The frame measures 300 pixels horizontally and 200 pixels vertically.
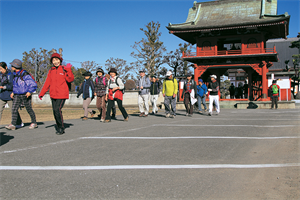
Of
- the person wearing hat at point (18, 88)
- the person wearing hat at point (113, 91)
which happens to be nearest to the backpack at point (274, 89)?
the person wearing hat at point (113, 91)

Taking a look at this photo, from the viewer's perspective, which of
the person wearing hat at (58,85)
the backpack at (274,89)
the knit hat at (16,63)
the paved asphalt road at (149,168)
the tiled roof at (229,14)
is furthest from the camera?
the tiled roof at (229,14)

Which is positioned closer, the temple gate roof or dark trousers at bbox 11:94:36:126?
dark trousers at bbox 11:94:36:126

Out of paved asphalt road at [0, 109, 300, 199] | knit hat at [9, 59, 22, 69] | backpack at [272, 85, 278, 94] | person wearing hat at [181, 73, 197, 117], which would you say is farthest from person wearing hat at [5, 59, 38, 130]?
backpack at [272, 85, 278, 94]

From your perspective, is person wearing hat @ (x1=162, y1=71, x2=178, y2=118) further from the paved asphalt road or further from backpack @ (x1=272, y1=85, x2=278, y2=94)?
backpack @ (x1=272, y1=85, x2=278, y2=94)

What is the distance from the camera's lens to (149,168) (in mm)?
3898

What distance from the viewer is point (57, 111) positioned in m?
7.02

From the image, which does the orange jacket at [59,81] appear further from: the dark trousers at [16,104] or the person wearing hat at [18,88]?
the dark trousers at [16,104]

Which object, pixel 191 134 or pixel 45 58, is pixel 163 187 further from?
pixel 45 58

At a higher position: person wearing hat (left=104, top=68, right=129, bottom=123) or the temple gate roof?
the temple gate roof

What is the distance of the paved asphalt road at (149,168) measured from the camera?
3035mm

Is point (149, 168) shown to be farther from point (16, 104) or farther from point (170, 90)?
point (170, 90)

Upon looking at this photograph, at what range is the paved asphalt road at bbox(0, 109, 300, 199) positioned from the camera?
3035 millimetres

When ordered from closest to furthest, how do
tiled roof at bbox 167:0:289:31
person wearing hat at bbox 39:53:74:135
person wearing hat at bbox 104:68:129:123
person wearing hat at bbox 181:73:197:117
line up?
person wearing hat at bbox 39:53:74:135, person wearing hat at bbox 104:68:129:123, person wearing hat at bbox 181:73:197:117, tiled roof at bbox 167:0:289:31

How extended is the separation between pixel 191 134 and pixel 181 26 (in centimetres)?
2095
